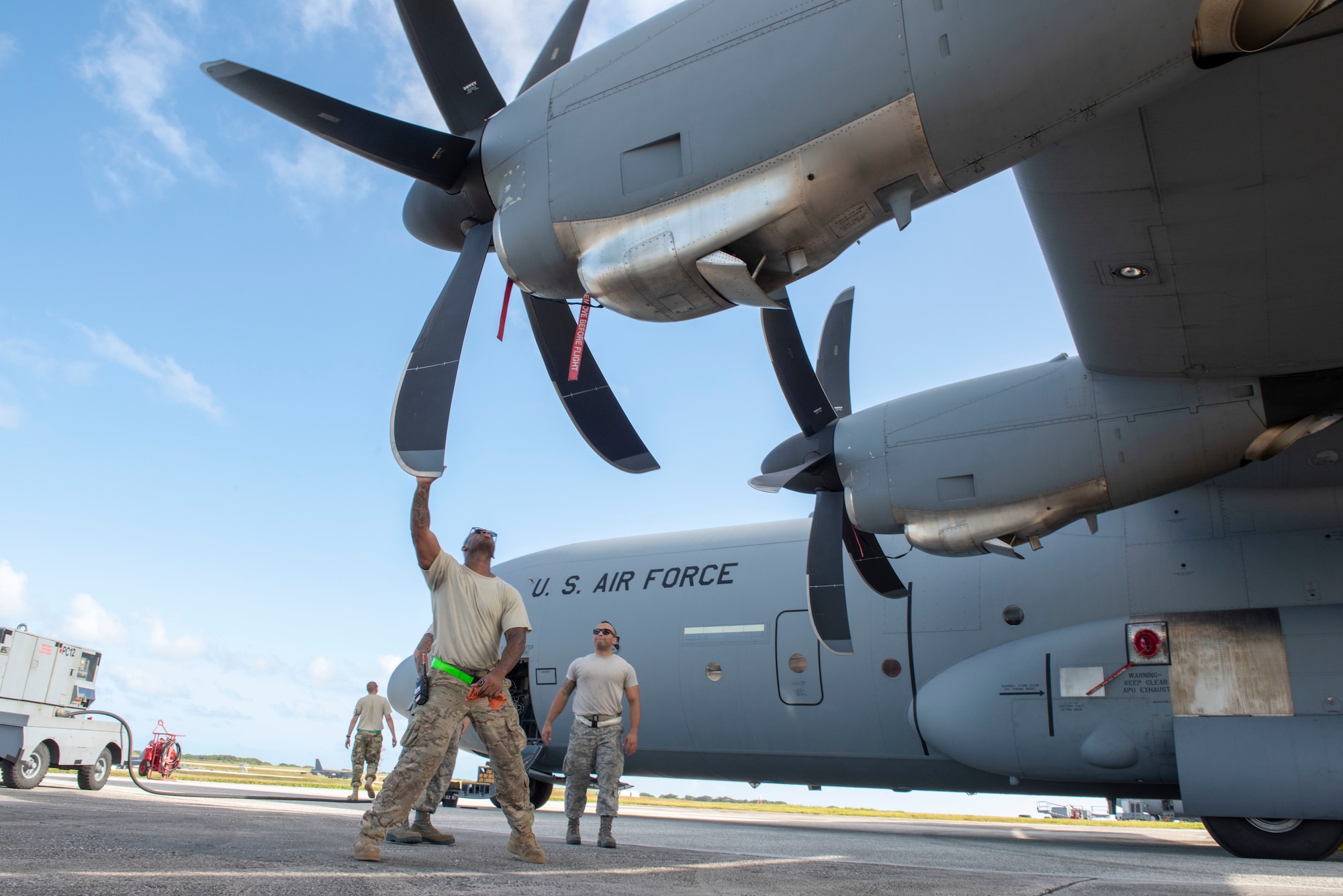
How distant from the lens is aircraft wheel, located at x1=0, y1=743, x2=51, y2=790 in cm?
1045

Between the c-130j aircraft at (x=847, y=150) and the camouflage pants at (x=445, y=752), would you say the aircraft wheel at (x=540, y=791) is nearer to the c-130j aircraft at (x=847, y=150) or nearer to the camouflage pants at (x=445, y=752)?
the camouflage pants at (x=445, y=752)

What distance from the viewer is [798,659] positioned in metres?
10.8

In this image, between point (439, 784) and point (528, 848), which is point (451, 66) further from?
point (439, 784)

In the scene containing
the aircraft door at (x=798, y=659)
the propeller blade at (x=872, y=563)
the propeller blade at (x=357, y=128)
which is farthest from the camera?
the aircraft door at (x=798, y=659)

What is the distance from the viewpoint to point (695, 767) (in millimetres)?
11883

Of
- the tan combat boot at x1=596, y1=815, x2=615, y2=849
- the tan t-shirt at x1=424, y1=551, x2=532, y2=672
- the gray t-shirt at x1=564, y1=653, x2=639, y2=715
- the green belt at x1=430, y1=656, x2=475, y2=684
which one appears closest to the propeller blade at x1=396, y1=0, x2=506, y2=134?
the tan t-shirt at x1=424, y1=551, x2=532, y2=672

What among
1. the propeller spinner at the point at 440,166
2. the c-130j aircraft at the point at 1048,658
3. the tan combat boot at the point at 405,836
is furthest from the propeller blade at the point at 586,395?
the c-130j aircraft at the point at 1048,658

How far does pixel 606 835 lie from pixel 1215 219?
5.11 m

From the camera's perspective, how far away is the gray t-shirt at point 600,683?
6594mm

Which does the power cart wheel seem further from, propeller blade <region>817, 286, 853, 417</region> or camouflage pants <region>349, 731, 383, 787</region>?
propeller blade <region>817, 286, 853, 417</region>

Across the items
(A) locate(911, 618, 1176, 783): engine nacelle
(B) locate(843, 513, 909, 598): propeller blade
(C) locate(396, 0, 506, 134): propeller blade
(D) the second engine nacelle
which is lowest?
(A) locate(911, 618, 1176, 783): engine nacelle

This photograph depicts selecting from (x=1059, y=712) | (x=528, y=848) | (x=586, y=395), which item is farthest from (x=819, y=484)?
(x=528, y=848)

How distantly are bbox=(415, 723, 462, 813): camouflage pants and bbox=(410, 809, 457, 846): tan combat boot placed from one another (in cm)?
6

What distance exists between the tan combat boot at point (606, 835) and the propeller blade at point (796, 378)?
441cm
